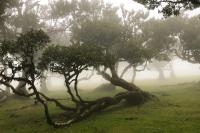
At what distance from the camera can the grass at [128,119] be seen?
27.9m

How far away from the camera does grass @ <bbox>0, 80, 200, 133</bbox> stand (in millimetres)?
27875

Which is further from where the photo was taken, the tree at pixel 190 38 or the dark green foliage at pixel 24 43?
the tree at pixel 190 38

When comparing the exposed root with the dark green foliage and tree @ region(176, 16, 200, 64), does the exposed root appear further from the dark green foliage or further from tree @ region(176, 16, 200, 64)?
tree @ region(176, 16, 200, 64)

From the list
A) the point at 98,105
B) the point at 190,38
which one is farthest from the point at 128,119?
the point at 190,38

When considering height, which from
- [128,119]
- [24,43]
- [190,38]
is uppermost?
[190,38]

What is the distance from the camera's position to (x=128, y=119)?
32.0m

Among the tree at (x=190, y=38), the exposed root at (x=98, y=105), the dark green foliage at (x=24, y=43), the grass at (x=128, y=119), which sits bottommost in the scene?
the grass at (x=128, y=119)

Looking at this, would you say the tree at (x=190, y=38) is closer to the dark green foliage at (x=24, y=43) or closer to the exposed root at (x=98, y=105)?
the exposed root at (x=98, y=105)

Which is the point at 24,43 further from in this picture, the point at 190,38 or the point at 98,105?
the point at 190,38

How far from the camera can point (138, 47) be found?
5041 cm

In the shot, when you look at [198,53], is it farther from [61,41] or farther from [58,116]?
[61,41]

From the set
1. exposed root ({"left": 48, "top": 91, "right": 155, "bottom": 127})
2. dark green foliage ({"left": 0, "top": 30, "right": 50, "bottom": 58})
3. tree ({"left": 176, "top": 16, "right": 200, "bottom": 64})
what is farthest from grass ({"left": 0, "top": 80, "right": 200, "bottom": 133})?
tree ({"left": 176, "top": 16, "right": 200, "bottom": 64})

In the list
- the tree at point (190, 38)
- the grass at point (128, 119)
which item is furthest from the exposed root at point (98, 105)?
the tree at point (190, 38)

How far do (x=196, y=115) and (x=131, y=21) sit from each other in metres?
34.9
